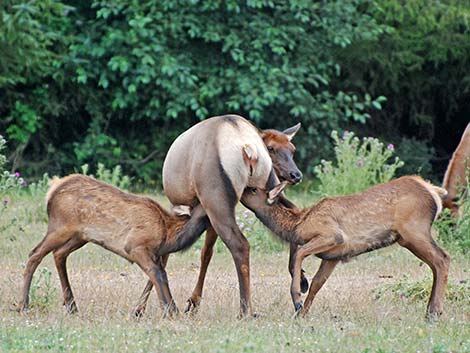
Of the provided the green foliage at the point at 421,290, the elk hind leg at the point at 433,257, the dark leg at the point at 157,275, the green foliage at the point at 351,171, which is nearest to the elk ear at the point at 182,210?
the dark leg at the point at 157,275

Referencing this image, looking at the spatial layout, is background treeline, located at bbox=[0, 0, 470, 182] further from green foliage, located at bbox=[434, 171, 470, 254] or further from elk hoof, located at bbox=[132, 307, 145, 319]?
elk hoof, located at bbox=[132, 307, 145, 319]

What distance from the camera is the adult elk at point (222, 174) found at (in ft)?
25.8

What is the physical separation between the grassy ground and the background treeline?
6.02m

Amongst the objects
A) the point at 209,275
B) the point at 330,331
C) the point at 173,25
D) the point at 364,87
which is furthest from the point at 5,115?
the point at 330,331

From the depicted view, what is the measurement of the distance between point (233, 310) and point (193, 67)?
10.4 m

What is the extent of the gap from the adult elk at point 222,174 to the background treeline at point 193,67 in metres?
8.37

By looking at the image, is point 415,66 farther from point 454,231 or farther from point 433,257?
point 433,257

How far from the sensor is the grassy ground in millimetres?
6578

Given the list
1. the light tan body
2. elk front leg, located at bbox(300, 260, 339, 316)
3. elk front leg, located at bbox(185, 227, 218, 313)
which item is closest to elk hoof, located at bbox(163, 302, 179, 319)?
elk front leg, located at bbox(185, 227, 218, 313)

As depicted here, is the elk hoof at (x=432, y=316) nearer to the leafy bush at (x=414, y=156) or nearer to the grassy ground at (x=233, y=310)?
the grassy ground at (x=233, y=310)

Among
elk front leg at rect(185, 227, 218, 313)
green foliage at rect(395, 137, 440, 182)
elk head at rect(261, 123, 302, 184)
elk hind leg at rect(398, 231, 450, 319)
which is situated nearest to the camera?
elk hind leg at rect(398, 231, 450, 319)

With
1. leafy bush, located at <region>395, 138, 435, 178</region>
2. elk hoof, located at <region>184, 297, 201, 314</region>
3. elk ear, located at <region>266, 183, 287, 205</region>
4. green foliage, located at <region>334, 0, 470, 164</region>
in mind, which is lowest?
leafy bush, located at <region>395, 138, 435, 178</region>

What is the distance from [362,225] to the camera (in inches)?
323

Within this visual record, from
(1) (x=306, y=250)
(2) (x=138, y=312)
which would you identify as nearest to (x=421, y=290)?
(1) (x=306, y=250)
